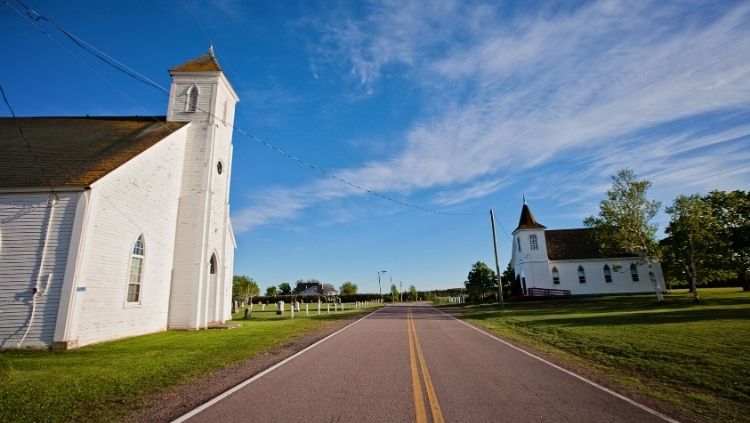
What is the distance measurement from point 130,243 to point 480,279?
4922 cm

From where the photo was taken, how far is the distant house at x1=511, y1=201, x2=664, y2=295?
1761 inches

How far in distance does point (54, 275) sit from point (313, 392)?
10728 mm

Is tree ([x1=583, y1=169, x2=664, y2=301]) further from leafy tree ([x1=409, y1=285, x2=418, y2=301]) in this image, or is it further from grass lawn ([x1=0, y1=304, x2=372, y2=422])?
leafy tree ([x1=409, y1=285, x2=418, y2=301])

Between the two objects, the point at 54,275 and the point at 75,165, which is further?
the point at 75,165

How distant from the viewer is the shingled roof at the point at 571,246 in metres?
46.2

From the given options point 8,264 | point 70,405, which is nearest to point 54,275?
point 8,264

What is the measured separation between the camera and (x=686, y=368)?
779cm

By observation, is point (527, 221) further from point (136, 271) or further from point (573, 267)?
point (136, 271)

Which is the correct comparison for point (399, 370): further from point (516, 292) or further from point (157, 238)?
point (516, 292)

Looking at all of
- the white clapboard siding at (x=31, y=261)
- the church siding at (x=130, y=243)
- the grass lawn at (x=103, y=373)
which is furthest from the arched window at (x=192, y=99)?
the grass lawn at (x=103, y=373)

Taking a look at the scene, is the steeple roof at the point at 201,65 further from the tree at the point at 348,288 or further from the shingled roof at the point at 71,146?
the tree at the point at 348,288

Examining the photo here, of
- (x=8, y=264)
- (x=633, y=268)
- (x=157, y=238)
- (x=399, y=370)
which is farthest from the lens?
(x=633, y=268)

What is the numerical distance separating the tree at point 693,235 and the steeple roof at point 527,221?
20195 mm

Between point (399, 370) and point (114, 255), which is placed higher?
point (114, 255)
